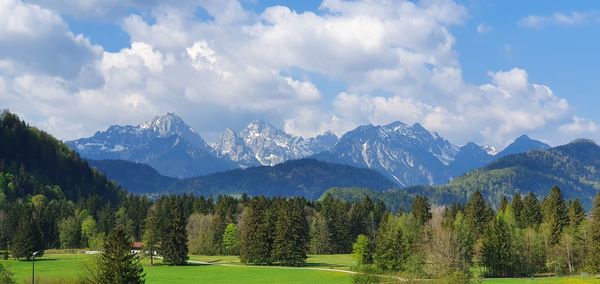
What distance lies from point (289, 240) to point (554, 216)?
174ft

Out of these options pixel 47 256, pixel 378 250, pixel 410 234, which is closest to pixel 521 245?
pixel 410 234

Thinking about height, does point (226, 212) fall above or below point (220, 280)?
above

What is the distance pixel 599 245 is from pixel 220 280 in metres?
61.0

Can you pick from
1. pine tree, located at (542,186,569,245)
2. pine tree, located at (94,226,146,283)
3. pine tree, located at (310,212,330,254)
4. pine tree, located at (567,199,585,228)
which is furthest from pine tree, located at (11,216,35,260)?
pine tree, located at (567,199,585,228)

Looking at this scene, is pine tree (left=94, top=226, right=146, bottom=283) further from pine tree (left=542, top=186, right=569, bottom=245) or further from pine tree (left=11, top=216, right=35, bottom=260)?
pine tree (left=542, top=186, right=569, bottom=245)

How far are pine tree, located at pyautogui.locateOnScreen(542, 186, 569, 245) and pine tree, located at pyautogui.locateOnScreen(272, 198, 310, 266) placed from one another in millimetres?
47898

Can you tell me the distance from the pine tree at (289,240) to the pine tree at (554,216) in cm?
4790

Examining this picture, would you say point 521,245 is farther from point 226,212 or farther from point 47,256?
point 47,256

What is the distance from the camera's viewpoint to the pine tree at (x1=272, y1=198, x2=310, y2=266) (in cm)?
13450

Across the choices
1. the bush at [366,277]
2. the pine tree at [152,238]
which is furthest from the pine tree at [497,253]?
the pine tree at [152,238]

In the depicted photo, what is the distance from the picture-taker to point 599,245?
107 meters

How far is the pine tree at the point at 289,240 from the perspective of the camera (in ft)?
441

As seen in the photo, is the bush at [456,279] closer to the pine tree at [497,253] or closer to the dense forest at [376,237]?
the dense forest at [376,237]

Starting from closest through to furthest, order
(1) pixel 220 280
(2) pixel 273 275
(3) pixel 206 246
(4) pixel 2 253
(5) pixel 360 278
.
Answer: (5) pixel 360 278 < (1) pixel 220 280 < (2) pixel 273 275 < (4) pixel 2 253 < (3) pixel 206 246
